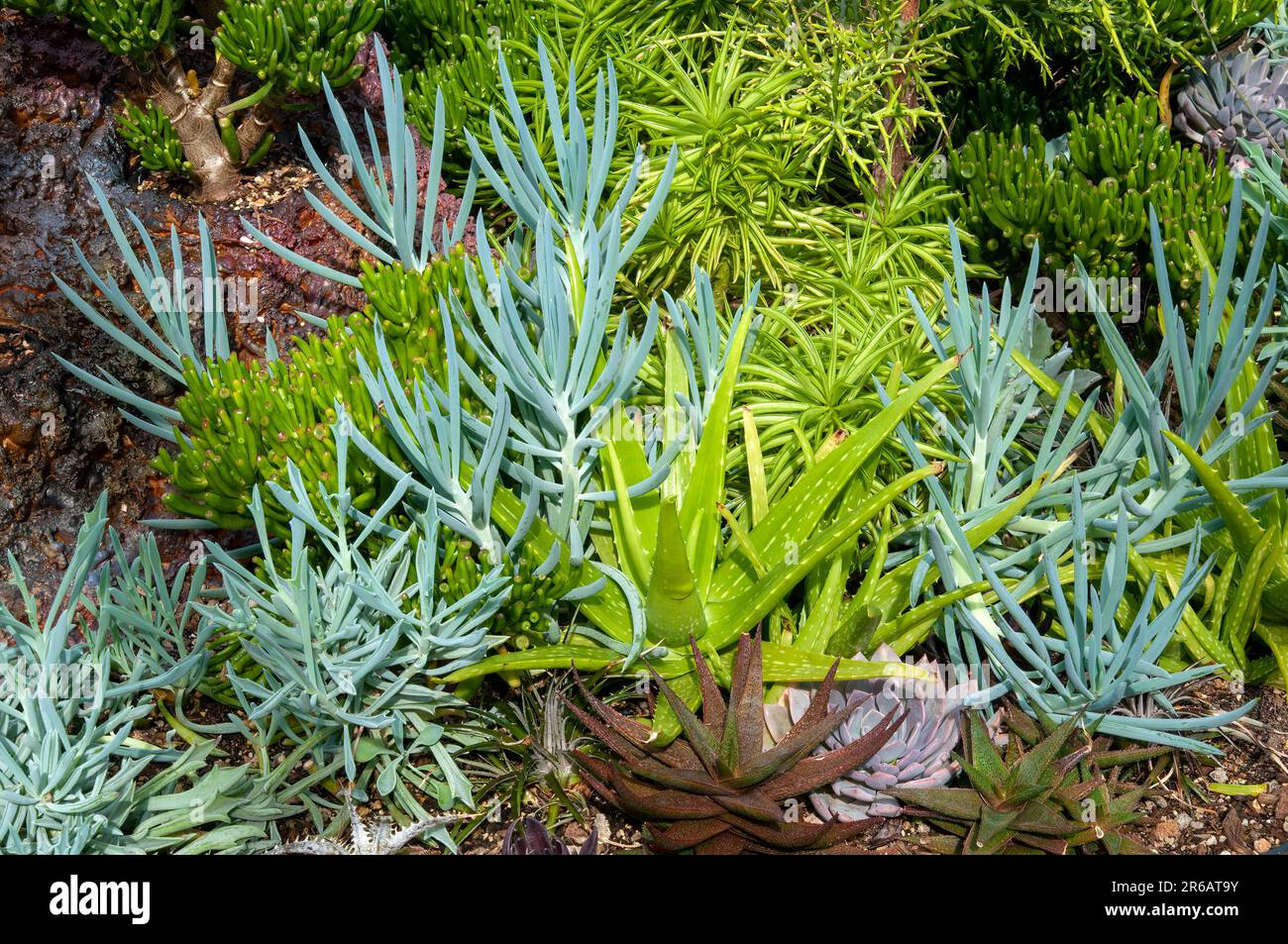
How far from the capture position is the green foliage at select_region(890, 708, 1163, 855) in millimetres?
1966

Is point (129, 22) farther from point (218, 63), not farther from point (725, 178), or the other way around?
point (725, 178)

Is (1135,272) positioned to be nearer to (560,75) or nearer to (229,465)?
(560,75)

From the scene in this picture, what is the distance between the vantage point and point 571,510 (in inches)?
88.1

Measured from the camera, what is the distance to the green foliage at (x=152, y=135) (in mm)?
2740

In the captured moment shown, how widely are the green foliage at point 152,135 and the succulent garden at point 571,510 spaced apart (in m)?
0.02

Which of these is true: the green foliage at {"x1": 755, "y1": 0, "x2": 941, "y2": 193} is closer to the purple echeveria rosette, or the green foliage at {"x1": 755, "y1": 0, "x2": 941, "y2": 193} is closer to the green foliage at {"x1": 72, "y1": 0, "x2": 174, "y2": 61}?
the purple echeveria rosette

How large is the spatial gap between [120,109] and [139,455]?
1.04 m

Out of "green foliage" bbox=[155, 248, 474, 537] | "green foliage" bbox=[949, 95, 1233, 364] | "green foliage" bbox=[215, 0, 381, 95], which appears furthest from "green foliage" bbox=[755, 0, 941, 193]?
"green foliage" bbox=[155, 248, 474, 537]

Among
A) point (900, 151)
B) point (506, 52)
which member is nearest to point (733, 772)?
point (900, 151)

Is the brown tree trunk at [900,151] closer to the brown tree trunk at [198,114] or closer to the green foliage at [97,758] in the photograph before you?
the brown tree trunk at [198,114]

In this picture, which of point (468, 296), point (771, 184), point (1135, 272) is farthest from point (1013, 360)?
point (468, 296)

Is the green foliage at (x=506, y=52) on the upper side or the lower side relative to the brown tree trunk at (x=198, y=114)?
upper

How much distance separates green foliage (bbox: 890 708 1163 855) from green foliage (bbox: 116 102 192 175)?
7.79ft

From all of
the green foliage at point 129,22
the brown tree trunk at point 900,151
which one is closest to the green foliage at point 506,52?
the green foliage at point 129,22
